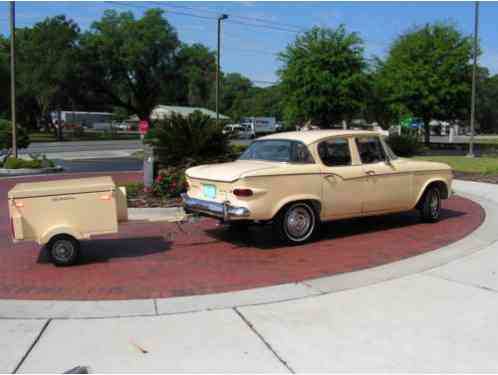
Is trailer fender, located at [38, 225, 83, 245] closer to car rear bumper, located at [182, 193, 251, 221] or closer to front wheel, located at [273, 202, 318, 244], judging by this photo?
car rear bumper, located at [182, 193, 251, 221]

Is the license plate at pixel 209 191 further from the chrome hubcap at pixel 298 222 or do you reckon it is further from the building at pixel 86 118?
the building at pixel 86 118

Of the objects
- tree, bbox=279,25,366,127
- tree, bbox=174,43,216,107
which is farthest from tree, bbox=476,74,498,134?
tree, bbox=279,25,366,127

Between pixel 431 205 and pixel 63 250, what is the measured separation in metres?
5.95

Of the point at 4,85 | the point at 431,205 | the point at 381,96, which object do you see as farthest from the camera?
the point at 4,85

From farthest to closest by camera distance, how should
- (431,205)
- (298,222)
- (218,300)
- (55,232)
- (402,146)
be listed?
(402,146) → (431,205) → (298,222) → (55,232) → (218,300)

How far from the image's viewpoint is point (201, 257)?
23.2 feet

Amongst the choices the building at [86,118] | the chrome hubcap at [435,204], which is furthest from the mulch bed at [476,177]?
the building at [86,118]

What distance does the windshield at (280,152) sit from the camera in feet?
25.7

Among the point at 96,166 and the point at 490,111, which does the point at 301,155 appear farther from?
the point at 490,111

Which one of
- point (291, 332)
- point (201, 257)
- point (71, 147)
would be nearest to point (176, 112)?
point (201, 257)

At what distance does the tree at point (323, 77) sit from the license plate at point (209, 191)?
20435 millimetres

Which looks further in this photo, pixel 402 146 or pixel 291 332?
pixel 402 146

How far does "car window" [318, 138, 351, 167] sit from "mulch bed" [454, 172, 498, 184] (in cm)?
813

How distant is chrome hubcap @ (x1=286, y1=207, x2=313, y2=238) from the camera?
764 centimetres
